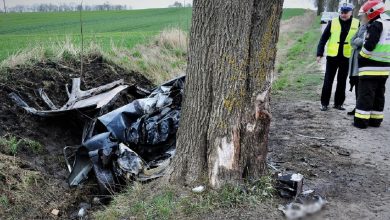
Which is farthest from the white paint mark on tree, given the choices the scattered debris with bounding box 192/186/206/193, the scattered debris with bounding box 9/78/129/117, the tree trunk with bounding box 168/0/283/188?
the scattered debris with bounding box 9/78/129/117

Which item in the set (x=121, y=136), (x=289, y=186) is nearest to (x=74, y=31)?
(x=121, y=136)

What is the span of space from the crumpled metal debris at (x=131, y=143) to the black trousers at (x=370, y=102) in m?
2.94

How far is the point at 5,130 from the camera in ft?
19.2

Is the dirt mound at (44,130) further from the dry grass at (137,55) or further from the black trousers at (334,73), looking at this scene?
the black trousers at (334,73)

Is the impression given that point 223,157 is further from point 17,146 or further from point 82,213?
point 17,146

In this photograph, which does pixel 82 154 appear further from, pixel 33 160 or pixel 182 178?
pixel 182 178

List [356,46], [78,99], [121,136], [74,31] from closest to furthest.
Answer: [121,136], [356,46], [78,99], [74,31]

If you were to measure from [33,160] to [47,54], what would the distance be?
365cm

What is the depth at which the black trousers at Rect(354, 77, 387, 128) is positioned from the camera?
6262 millimetres

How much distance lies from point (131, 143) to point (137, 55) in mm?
6283

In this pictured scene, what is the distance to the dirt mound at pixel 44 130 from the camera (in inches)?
190

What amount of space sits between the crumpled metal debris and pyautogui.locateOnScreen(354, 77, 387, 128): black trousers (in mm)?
2938

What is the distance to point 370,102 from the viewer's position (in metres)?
6.28

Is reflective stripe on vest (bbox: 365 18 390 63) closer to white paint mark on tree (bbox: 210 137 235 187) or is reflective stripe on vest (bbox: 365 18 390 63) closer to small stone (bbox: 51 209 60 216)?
white paint mark on tree (bbox: 210 137 235 187)
